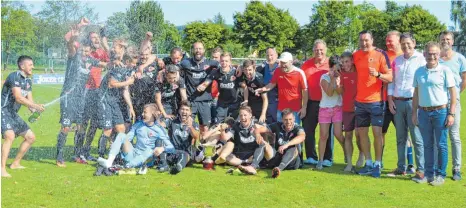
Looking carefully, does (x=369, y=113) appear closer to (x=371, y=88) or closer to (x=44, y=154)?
(x=371, y=88)

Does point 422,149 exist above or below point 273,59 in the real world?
below

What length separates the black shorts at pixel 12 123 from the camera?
313 inches

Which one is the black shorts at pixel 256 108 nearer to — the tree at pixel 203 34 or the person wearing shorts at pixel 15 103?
→ the person wearing shorts at pixel 15 103

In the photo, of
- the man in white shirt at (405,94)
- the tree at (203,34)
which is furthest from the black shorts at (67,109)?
the tree at (203,34)

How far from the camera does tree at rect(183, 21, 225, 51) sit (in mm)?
70500

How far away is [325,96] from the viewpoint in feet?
28.8

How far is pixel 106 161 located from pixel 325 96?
3.62m

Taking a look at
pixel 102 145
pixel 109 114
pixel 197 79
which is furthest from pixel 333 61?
pixel 102 145

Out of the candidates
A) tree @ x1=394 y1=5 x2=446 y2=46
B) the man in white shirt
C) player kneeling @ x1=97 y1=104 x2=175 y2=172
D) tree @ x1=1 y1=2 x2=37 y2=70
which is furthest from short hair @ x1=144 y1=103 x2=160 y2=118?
tree @ x1=394 y1=5 x2=446 y2=46

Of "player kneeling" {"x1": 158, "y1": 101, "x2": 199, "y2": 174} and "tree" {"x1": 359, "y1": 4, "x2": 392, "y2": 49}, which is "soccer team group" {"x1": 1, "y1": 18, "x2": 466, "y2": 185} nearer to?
"player kneeling" {"x1": 158, "y1": 101, "x2": 199, "y2": 174}

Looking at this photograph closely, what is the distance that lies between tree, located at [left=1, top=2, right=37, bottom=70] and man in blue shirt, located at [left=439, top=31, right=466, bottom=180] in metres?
28.1

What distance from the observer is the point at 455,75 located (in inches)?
310

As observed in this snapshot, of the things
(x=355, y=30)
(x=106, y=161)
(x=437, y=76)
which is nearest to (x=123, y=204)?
(x=106, y=161)

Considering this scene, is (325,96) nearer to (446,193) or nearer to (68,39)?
(446,193)
